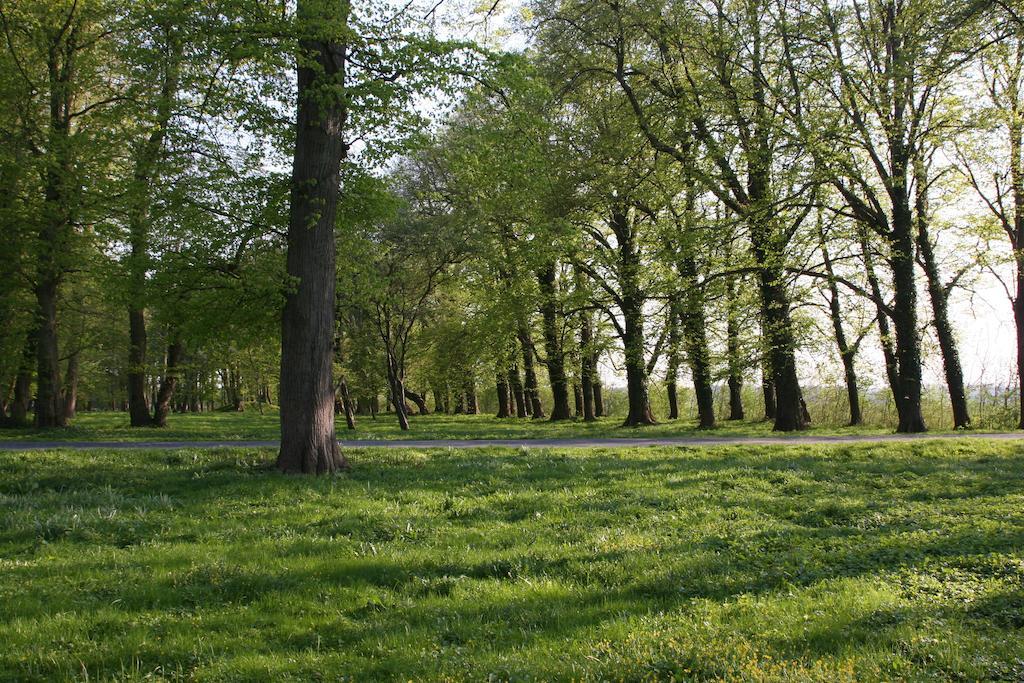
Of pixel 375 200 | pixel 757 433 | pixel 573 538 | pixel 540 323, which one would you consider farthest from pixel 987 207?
pixel 573 538

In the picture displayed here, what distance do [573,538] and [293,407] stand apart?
719cm

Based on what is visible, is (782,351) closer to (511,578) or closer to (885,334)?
(885,334)

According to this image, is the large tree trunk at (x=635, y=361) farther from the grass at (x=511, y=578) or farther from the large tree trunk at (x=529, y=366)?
the grass at (x=511, y=578)

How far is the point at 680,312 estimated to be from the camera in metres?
23.5

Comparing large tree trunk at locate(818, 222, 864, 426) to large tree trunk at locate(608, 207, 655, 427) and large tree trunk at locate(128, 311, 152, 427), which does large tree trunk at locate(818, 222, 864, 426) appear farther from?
large tree trunk at locate(128, 311, 152, 427)

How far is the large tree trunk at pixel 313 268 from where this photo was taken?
1316 cm

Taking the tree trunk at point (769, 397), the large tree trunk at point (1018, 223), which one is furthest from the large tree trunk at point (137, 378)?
the large tree trunk at point (1018, 223)

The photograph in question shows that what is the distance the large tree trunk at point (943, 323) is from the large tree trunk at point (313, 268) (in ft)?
68.6

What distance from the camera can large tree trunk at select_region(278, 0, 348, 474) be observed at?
13156 mm

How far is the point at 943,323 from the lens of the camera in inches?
1008

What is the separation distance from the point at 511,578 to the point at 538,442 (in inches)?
571

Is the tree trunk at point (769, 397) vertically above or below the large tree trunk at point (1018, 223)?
below

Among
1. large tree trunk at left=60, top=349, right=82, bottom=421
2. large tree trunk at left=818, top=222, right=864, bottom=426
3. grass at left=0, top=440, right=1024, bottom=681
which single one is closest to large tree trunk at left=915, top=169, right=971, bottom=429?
large tree trunk at left=818, top=222, right=864, bottom=426

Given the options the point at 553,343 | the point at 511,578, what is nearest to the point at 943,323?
the point at 553,343
